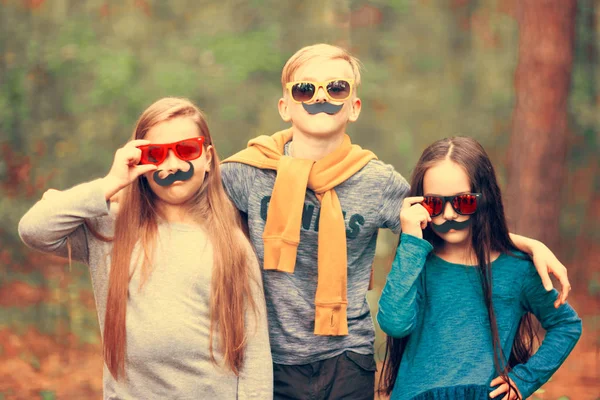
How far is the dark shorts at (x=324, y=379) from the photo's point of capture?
9.46 feet

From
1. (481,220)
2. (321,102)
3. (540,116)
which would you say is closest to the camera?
(481,220)

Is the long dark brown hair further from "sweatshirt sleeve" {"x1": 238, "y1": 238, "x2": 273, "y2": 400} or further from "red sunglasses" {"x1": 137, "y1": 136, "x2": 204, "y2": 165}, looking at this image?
"red sunglasses" {"x1": 137, "y1": 136, "x2": 204, "y2": 165}

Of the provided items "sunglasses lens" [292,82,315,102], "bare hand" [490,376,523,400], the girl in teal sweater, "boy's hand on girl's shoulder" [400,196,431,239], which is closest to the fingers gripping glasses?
"sunglasses lens" [292,82,315,102]

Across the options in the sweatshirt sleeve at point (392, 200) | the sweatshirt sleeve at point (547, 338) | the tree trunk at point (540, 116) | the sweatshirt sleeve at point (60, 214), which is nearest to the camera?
the sweatshirt sleeve at point (60, 214)

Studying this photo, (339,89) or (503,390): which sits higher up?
(339,89)

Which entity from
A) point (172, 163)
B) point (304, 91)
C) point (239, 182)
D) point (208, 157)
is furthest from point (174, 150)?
point (304, 91)

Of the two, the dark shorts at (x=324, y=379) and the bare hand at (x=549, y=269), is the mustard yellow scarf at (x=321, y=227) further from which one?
the bare hand at (x=549, y=269)

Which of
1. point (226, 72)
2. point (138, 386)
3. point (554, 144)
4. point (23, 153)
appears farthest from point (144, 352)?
point (23, 153)

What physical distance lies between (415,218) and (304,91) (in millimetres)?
669

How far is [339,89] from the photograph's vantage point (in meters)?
2.87

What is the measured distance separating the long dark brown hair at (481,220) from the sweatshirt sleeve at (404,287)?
218mm

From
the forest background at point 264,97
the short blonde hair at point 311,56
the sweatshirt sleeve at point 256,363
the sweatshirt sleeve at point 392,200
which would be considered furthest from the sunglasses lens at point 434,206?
the forest background at point 264,97

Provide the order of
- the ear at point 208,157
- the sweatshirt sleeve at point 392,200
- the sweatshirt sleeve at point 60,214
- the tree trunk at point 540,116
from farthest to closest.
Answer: the tree trunk at point 540,116 < the sweatshirt sleeve at point 392,200 < the ear at point 208,157 < the sweatshirt sleeve at point 60,214

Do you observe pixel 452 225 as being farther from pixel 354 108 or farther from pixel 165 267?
pixel 165 267
